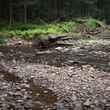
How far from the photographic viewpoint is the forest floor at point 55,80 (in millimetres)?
8672

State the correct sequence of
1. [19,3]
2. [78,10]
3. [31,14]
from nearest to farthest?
[19,3] → [31,14] → [78,10]

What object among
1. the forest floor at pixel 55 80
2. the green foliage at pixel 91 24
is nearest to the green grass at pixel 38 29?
the green foliage at pixel 91 24

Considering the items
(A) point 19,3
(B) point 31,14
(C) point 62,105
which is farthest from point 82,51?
(B) point 31,14

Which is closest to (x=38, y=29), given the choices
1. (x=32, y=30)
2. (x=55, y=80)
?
(x=32, y=30)

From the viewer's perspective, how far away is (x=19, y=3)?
3706cm

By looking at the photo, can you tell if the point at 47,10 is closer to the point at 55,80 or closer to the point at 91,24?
the point at 91,24

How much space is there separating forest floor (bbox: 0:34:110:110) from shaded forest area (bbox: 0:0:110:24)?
767 inches

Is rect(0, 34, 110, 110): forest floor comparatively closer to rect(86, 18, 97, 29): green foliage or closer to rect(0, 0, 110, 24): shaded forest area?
rect(86, 18, 97, 29): green foliage

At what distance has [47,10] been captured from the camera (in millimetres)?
47688

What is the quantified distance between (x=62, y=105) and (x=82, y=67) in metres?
5.60

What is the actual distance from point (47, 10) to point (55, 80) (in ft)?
122

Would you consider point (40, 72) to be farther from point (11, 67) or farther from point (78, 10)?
point (78, 10)

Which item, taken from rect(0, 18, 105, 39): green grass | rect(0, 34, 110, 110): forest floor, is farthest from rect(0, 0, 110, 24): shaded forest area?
rect(0, 34, 110, 110): forest floor

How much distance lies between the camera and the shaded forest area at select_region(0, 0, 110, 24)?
38375 millimetres
